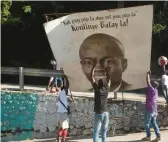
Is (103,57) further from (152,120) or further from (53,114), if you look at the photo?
(53,114)

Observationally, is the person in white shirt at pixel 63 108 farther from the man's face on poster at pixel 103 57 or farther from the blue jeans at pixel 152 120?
the blue jeans at pixel 152 120

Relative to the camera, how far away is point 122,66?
10875 millimetres

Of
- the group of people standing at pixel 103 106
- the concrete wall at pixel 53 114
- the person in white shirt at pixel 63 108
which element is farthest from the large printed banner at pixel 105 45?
the concrete wall at pixel 53 114

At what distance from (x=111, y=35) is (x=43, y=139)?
3.81m

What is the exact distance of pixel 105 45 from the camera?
35.8ft

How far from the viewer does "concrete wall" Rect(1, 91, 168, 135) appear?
11.7 meters

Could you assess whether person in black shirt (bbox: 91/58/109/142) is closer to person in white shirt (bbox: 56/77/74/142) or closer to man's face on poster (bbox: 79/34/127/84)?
man's face on poster (bbox: 79/34/127/84)

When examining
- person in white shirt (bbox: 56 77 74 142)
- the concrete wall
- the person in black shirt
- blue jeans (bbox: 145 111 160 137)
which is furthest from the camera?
the concrete wall

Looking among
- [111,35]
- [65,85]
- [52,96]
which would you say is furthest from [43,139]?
[111,35]

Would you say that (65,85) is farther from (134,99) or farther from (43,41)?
(43,41)

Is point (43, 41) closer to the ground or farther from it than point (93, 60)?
farther from it

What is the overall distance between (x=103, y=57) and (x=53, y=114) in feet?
8.65

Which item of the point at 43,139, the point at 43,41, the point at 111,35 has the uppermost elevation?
the point at 43,41

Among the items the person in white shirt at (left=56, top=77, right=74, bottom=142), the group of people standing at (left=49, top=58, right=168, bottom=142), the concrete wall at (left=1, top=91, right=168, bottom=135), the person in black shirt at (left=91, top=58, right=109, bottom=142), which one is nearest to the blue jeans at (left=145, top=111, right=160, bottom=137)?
the group of people standing at (left=49, top=58, right=168, bottom=142)
